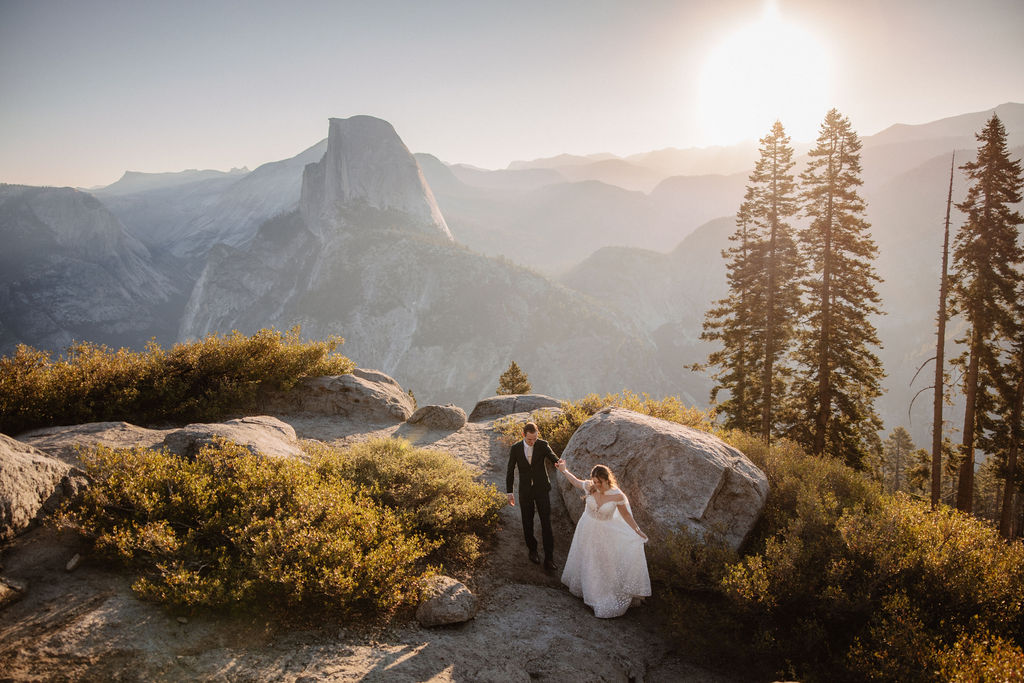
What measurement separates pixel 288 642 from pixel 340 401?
11.2 m

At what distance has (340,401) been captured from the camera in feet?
51.4

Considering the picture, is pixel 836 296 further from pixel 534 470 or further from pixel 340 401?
pixel 340 401

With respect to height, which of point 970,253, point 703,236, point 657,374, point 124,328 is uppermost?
point 703,236

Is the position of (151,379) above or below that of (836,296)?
below

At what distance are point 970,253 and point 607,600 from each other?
19.8 metres

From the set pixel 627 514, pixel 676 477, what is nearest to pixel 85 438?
pixel 627 514

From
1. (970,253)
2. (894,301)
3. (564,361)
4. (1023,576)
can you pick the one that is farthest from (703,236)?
(1023,576)

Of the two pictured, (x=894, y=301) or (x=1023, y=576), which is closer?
(x=1023, y=576)

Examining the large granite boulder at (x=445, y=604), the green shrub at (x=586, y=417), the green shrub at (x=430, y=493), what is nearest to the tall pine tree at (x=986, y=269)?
the green shrub at (x=586, y=417)

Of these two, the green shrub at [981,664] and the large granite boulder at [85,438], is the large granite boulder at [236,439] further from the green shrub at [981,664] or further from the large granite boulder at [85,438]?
the green shrub at [981,664]

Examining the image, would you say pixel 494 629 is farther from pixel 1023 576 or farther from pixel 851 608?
pixel 1023 576

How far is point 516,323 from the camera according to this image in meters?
140

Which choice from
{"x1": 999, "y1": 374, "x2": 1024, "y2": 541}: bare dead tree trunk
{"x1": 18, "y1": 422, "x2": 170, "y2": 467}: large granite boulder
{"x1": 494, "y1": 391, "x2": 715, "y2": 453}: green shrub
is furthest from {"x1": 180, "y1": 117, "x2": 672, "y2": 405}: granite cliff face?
{"x1": 18, "y1": 422, "x2": 170, "y2": 467}: large granite boulder

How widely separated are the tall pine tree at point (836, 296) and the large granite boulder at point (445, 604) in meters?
18.2
